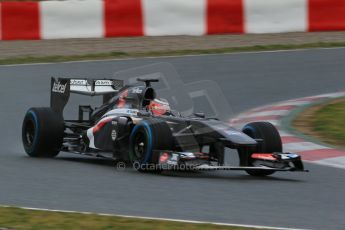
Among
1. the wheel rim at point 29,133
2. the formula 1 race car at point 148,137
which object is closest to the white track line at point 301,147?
the formula 1 race car at point 148,137

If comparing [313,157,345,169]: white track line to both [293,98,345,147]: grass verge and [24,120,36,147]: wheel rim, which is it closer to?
[293,98,345,147]: grass verge

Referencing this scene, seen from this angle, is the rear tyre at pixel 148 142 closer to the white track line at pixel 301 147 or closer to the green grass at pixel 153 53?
the white track line at pixel 301 147

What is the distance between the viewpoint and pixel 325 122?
10727 mm

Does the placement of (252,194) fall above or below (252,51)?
below

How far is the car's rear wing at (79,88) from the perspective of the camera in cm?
980

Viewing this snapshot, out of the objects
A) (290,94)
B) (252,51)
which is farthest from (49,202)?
(252,51)

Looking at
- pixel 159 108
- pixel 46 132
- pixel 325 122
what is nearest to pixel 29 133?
pixel 46 132

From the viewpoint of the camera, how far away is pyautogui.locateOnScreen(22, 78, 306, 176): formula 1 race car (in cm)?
801

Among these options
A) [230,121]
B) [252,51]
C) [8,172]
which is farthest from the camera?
[252,51]

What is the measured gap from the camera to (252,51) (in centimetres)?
1591

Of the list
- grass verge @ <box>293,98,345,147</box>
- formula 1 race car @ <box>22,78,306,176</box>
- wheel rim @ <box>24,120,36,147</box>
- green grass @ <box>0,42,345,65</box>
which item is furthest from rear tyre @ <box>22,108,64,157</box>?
green grass @ <box>0,42,345,65</box>

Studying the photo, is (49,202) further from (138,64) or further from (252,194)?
(138,64)

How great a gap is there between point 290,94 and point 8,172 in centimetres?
581

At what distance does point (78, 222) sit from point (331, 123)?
527cm
